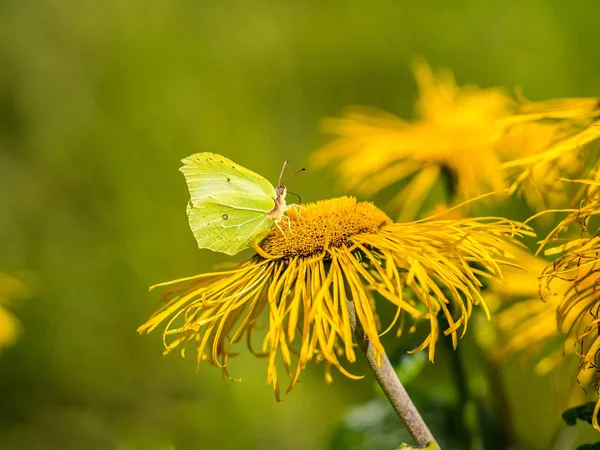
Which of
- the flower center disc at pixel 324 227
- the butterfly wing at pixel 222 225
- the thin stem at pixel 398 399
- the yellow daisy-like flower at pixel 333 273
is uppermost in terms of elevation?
the butterfly wing at pixel 222 225

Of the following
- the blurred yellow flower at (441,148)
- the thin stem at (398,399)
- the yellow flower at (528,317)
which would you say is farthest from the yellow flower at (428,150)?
the thin stem at (398,399)

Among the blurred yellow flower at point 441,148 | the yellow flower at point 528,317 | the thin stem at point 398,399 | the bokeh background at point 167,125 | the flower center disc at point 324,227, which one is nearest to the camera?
the thin stem at point 398,399

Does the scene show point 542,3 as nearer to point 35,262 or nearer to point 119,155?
point 119,155

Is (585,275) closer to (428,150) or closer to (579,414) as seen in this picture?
(579,414)

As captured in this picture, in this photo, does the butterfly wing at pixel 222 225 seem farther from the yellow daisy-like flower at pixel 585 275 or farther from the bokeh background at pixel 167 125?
the bokeh background at pixel 167 125

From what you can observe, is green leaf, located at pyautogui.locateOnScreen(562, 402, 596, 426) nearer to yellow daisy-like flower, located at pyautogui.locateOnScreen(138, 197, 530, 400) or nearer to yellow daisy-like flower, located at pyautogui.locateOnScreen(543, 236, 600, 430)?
yellow daisy-like flower, located at pyautogui.locateOnScreen(543, 236, 600, 430)

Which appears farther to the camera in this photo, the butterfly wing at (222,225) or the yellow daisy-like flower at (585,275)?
the butterfly wing at (222,225)

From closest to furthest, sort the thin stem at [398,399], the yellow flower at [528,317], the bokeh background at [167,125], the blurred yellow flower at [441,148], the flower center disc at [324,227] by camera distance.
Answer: the thin stem at [398,399] → the flower center disc at [324,227] → the yellow flower at [528,317] → the blurred yellow flower at [441,148] → the bokeh background at [167,125]
